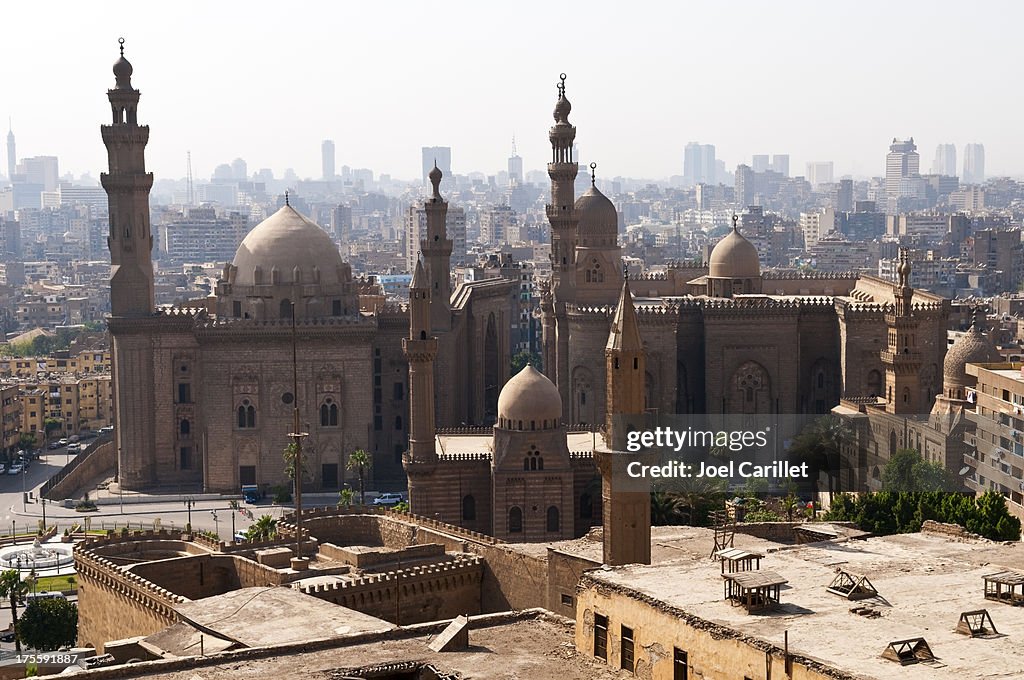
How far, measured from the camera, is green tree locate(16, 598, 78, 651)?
41156mm

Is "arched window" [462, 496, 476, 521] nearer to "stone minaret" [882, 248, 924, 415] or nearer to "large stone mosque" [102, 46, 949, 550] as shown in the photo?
"large stone mosque" [102, 46, 949, 550]

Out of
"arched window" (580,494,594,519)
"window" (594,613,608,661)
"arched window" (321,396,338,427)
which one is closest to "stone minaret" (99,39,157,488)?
"arched window" (321,396,338,427)

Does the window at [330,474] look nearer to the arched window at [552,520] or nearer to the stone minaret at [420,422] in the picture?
the stone minaret at [420,422]

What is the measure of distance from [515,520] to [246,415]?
16.3 meters

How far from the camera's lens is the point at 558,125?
59.9 meters

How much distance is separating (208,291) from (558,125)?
84.0m

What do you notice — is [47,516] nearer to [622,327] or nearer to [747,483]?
[747,483]

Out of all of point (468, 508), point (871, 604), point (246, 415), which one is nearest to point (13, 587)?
point (468, 508)

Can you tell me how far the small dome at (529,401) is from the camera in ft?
151

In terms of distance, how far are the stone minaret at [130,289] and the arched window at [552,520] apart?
19.6 meters

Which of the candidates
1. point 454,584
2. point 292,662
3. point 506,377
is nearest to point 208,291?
point 506,377

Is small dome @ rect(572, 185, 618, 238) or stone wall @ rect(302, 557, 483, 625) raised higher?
small dome @ rect(572, 185, 618, 238)

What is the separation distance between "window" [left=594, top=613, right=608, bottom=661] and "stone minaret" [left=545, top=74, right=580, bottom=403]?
3453cm

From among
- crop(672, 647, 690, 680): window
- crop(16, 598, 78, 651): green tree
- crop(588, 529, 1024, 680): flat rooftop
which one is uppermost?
crop(588, 529, 1024, 680): flat rooftop
